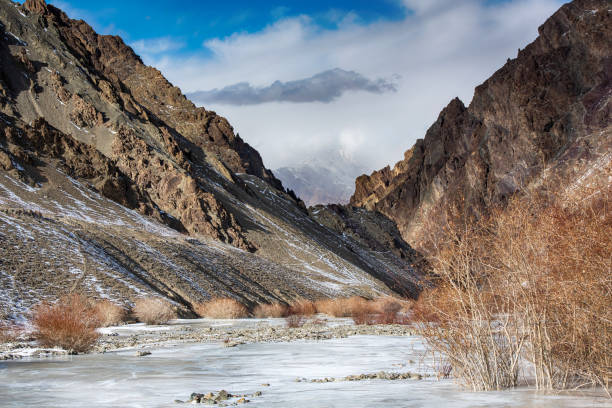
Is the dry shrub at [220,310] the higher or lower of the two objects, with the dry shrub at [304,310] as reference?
higher

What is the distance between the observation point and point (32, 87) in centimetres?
6738

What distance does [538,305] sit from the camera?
685 centimetres

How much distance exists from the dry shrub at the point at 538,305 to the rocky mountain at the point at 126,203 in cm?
2253

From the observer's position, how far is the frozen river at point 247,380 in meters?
7.07

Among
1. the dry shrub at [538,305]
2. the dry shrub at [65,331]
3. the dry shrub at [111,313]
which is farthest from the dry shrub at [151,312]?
the dry shrub at [538,305]

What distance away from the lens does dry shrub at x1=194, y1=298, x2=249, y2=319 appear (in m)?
33.3

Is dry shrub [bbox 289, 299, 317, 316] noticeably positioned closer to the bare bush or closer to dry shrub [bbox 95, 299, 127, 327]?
the bare bush

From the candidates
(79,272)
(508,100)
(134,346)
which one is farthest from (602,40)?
(134,346)

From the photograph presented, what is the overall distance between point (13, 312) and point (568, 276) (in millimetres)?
23563

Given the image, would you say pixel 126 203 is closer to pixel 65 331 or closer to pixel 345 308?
pixel 345 308

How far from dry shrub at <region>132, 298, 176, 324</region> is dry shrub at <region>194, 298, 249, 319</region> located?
5115 mm

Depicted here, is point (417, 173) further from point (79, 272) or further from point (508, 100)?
point (79, 272)

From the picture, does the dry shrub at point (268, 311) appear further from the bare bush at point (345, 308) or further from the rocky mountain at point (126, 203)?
the rocky mountain at point (126, 203)

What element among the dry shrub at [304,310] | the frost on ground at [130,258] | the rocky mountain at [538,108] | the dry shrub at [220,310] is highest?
the rocky mountain at [538,108]
